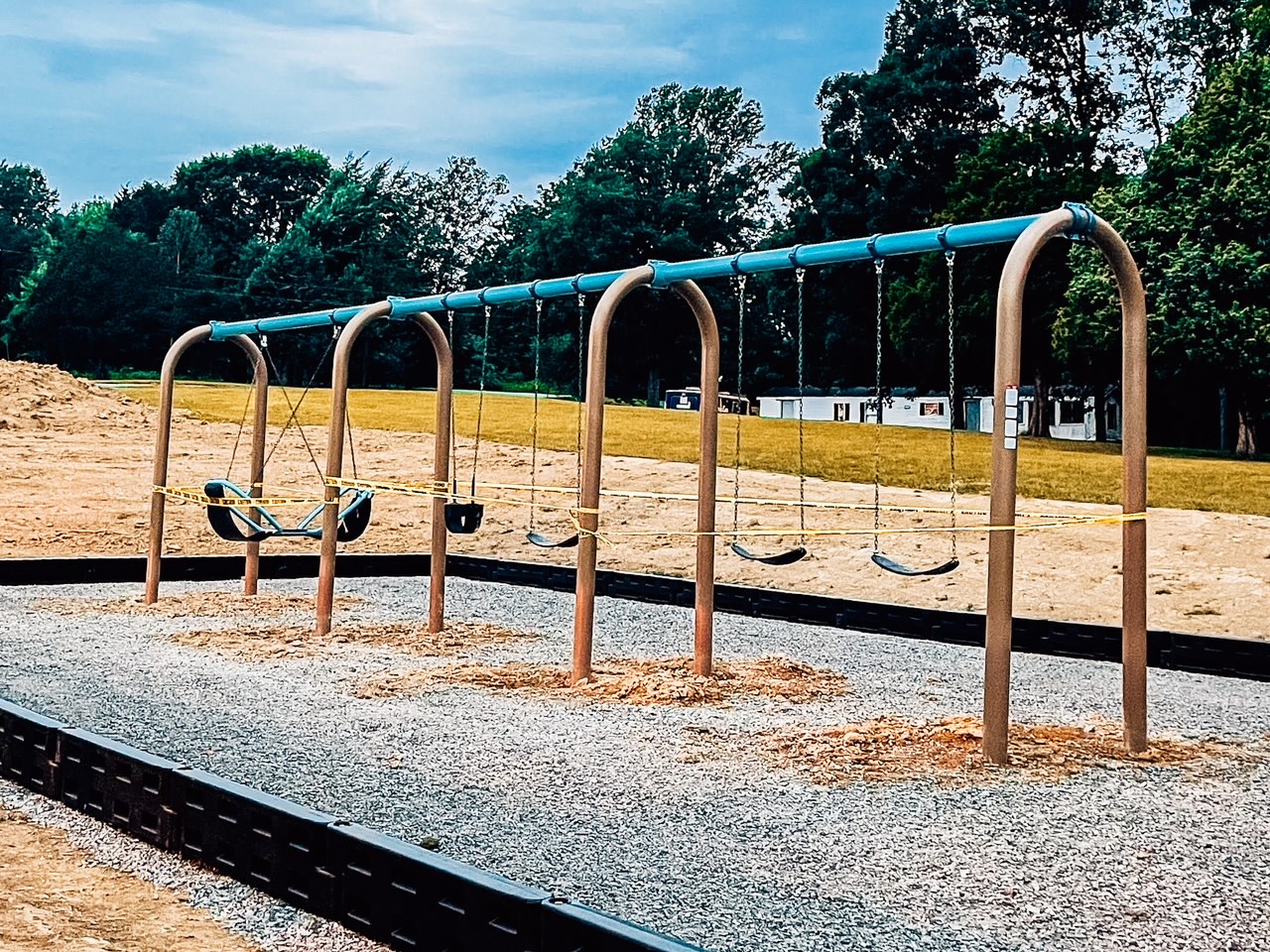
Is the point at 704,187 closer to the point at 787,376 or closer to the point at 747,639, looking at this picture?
the point at 787,376

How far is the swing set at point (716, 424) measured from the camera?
6496mm

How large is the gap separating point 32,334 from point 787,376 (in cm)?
2855

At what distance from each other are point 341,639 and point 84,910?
5.96m

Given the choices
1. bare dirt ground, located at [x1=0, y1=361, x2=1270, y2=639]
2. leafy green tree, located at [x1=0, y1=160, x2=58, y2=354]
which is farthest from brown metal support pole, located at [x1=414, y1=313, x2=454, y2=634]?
leafy green tree, located at [x1=0, y1=160, x2=58, y2=354]

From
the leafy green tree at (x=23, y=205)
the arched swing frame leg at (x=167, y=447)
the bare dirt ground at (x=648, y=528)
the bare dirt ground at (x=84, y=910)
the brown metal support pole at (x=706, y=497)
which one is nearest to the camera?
the bare dirt ground at (x=84, y=910)

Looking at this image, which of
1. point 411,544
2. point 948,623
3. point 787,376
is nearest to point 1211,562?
point 948,623

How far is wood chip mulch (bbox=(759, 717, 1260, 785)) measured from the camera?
20.7 ft

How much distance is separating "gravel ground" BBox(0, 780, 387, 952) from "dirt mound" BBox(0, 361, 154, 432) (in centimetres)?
2118

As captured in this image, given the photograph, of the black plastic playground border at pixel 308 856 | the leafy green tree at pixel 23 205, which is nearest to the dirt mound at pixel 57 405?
the black plastic playground border at pixel 308 856

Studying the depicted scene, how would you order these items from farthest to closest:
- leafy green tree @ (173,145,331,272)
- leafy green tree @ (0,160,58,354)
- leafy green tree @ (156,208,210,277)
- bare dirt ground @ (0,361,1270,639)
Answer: leafy green tree @ (0,160,58,354) < leafy green tree @ (173,145,331,272) < leafy green tree @ (156,208,210,277) < bare dirt ground @ (0,361,1270,639)

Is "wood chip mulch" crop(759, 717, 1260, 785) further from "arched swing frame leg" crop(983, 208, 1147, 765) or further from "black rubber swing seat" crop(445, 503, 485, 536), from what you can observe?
"black rubber swing seat" crop(445, 503, 485, 536)

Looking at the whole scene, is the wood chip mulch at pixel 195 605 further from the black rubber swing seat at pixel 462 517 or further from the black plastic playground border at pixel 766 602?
the black rubber swing seat at pixel 462 517

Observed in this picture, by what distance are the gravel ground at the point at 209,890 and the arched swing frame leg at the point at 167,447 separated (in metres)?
6.75

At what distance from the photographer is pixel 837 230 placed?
4697 centimetres
